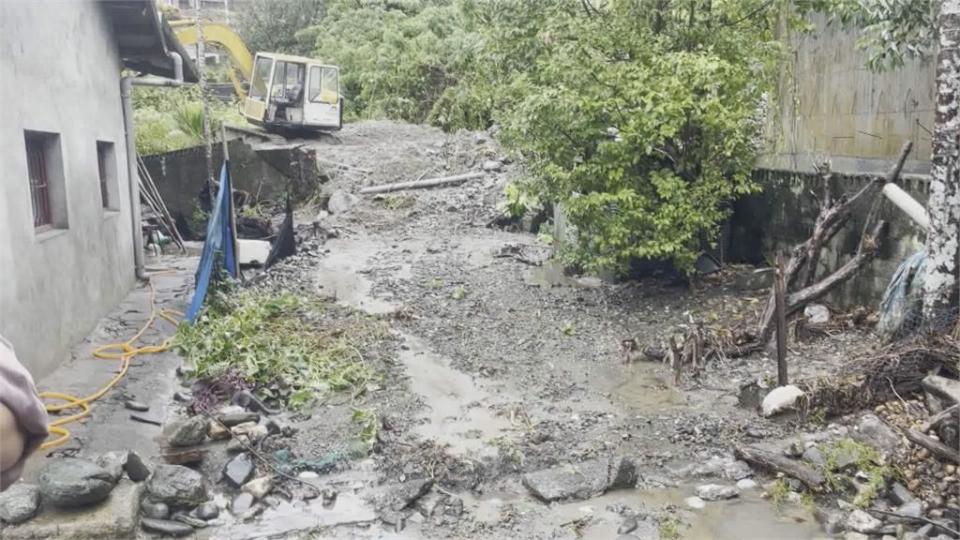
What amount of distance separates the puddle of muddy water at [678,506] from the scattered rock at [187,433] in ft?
6.57

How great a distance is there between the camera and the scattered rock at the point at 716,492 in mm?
4715

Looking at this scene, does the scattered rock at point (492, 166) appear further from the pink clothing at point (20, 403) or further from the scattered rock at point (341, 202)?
the pink clothing at point (20, 403)

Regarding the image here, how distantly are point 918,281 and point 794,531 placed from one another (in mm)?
2689

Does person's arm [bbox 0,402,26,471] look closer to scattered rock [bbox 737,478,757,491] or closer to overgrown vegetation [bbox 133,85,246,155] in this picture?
scattered rock [bbox 737,478,757,491]

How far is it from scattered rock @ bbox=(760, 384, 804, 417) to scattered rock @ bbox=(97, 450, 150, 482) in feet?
14.2

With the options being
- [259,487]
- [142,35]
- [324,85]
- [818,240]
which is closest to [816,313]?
[818,240]

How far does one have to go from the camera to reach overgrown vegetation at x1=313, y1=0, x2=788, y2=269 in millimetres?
8258

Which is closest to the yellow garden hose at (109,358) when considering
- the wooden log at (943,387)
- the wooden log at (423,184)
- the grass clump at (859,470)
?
the grass clump at (859,470)

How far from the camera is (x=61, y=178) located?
6895 mm

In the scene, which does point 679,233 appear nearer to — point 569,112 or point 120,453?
point 569,112

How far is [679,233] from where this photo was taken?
28.0ft

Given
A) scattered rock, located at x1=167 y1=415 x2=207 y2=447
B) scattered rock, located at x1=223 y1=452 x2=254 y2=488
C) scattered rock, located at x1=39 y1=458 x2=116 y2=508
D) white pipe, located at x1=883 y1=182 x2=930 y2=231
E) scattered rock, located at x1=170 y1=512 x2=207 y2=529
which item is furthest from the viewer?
white pipe, located at x1=883 y1=182 x2=930 y2=231

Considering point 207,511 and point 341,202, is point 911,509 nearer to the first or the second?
point 207,511

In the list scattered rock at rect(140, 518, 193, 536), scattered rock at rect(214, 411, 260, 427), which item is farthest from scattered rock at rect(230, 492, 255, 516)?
scattered rock at rect(214, 411, 260, 427)
